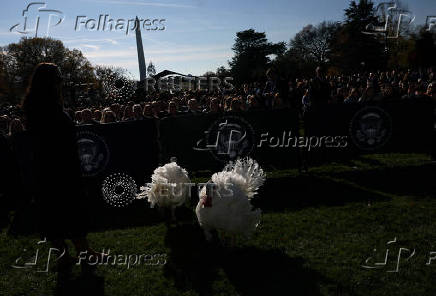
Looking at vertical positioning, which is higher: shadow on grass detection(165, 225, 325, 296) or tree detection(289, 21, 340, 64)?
tree detection(289, 21, 340, 64)

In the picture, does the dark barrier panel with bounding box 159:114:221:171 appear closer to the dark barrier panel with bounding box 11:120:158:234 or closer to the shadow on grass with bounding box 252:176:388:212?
the dark barrier panel with bounding box 11:120:158:234

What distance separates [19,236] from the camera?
671cm

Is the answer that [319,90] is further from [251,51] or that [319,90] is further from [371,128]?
[251,51]

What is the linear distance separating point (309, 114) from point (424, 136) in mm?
3741

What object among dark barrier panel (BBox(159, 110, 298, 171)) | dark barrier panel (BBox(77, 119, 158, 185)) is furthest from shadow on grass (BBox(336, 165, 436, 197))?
dark barrier panel (BBox(77, 119, 158, 185))

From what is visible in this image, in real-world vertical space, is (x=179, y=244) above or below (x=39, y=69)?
below

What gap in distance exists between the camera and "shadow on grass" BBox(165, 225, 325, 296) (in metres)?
4.32

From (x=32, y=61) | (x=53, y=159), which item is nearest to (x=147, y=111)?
(x=53, y=159)

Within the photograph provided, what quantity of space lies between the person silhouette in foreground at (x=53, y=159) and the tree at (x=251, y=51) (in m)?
63.6

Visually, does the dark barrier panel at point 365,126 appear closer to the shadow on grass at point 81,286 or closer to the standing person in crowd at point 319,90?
the standing person in crowd at point 319,90

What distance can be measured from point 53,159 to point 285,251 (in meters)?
3.49

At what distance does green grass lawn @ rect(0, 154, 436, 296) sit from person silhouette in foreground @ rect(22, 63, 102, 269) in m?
0.76

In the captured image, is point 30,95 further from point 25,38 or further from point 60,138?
point 25,38

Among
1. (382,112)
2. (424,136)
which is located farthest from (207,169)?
(424,136)
